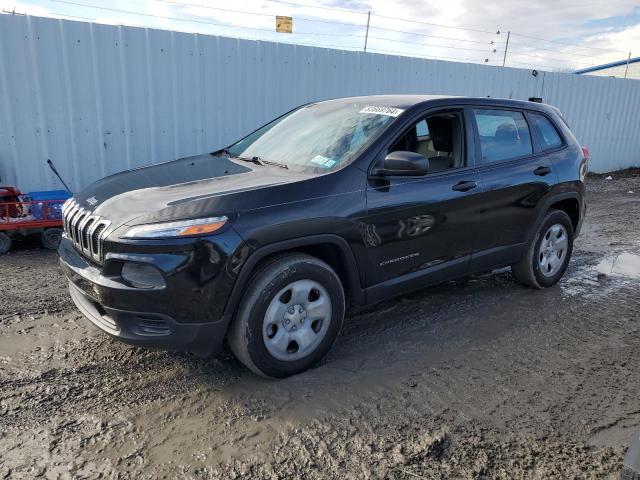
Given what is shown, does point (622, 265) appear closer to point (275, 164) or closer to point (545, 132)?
point (545, 132)

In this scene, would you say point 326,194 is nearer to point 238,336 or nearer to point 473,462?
point 238,336

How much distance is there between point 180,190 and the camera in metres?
3.06

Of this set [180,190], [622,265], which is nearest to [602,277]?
[622,265]

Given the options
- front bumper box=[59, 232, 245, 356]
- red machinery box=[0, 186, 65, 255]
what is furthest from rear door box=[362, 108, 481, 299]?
red machinery box=[0, 186, 65, 255]

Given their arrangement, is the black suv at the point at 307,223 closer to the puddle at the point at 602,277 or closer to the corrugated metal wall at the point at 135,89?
the puddle at the point at 602,277

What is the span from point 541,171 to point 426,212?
1.54 m

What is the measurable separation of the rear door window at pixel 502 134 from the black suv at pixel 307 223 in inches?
0.7

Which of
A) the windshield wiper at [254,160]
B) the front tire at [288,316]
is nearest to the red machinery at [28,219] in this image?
the windshield wiper at [254,160]

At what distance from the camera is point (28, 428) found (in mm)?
2652

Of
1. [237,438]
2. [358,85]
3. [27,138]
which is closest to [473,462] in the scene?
[237,438]

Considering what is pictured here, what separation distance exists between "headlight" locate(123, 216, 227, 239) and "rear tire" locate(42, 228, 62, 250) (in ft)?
11.7

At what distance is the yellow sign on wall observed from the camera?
38.0 ft

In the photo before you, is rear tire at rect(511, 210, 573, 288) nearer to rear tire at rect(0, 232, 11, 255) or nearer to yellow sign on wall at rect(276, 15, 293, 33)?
rear tire at rect(0, 232, 11, 255)

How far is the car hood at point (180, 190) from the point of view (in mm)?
2795
